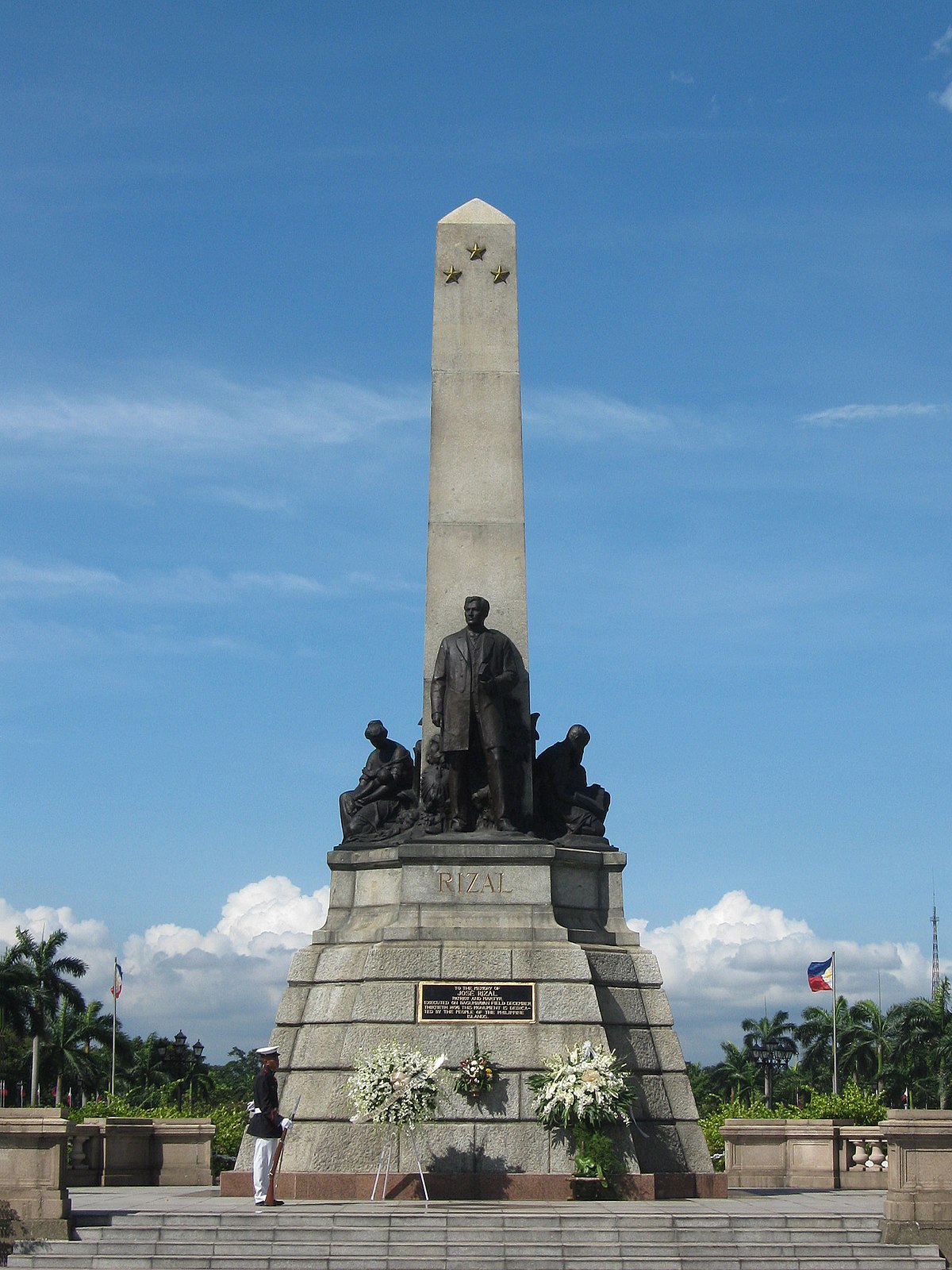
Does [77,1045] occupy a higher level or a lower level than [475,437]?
lower

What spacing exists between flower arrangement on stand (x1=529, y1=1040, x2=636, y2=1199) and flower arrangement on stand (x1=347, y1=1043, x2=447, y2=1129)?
1261 mm

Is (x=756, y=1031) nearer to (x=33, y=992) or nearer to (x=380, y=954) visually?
(x=33, y=992)

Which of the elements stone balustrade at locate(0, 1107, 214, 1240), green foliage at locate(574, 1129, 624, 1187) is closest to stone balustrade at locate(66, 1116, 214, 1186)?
stone balustrade at locate(0, 1107, 214, 1240)

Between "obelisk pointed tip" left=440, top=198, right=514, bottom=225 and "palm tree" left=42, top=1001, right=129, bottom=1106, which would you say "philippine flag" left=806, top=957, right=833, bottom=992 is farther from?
"palm tree" left=42, top=1001, right=129, bottom=1106

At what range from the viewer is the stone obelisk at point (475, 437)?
21516 mm

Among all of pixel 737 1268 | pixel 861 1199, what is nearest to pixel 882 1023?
pixel 861 1199

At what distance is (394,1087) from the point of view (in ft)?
55.8

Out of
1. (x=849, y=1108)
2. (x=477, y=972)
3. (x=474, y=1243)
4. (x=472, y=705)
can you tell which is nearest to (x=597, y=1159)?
(x=477, y=972)

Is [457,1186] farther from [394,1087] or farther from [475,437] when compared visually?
[475,437]

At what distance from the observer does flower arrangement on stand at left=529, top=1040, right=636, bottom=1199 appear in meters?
17.2

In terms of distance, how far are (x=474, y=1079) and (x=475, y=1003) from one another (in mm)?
973

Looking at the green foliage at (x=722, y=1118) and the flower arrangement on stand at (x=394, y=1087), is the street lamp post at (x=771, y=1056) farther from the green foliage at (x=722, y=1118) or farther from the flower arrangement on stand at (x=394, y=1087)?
the flower arrangement on stand at (x=394, y=1087)

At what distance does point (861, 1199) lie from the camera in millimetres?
19750

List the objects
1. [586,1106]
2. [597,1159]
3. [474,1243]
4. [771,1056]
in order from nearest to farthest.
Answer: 1. [474,1243]
2. [586,1106]
3. [597,1159]
4. [771,1056]
